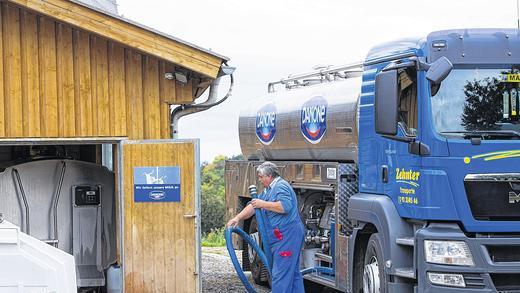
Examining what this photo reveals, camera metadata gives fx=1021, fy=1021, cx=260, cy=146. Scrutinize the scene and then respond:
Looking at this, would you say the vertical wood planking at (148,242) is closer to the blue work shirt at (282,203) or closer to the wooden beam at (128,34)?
the wooden beam at (128,34)

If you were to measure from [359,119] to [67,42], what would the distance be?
3.98 metres

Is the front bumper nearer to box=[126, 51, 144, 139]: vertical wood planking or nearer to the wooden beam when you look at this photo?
the wooden beam

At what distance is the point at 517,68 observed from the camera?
980 cm

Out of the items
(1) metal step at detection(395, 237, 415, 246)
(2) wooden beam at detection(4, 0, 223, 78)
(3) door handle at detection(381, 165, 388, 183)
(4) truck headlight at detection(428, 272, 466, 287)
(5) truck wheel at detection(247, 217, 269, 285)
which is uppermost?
(2) wooden beam at detection(4, 0, 223, 78)

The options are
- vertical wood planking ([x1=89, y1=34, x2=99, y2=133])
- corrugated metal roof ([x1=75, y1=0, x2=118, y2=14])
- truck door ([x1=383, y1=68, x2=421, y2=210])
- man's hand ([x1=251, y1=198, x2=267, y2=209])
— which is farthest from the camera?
corrugated metal roof ([x1=75, y1=0, x2=118, y2=14])

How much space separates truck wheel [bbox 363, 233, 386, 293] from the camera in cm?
1059

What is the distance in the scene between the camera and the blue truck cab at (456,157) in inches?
373

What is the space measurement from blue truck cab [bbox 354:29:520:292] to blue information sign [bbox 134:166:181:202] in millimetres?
3882

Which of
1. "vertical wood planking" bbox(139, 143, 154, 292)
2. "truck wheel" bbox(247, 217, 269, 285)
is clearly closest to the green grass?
"truck wheel" bbox(247, 217, 269, 285)

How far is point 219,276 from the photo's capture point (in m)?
17.1

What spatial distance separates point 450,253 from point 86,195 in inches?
265

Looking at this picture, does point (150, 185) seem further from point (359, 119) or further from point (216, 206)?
point (216, 206)

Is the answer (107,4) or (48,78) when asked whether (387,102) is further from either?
(107,4)

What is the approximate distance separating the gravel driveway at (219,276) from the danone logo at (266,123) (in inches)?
89.7
